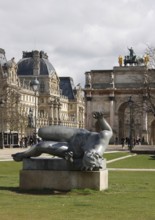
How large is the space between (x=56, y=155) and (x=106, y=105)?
72.8 metres

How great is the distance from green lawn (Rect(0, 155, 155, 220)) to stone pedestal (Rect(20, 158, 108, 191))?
0.23 meters

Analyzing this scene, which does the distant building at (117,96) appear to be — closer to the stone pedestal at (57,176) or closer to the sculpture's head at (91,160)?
the stone pedestal at (57,176)

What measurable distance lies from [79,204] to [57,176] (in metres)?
2.19

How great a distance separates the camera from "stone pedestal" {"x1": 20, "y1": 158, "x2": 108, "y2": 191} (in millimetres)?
14141

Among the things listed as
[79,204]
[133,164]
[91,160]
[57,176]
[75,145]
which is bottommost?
[133,164]

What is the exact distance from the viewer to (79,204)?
12242 mm

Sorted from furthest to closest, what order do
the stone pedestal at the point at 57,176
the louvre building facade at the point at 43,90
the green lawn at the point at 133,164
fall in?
the louvre building facade at the point at 43,90
the green lawn at the point at 133,164
the stone pedestal at the point at 57,176

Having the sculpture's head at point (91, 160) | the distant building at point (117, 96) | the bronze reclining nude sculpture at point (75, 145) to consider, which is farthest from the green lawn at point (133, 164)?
the distant building at point (117, 96)

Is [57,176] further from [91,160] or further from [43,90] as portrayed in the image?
[43,90]

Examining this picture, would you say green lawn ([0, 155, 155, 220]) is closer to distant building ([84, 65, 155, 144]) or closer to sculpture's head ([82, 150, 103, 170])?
sculpture's head ([82, 150, 103, 170])

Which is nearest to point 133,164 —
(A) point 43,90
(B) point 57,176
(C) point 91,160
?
(B) point 57,176

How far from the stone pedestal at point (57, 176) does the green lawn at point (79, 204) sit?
23 cm

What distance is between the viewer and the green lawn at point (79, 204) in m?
10.7

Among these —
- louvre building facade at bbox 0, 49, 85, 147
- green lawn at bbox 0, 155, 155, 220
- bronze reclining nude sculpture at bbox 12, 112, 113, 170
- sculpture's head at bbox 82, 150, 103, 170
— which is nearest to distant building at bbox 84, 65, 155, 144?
louvre building facade at bbox 0, 49, 85, 147
